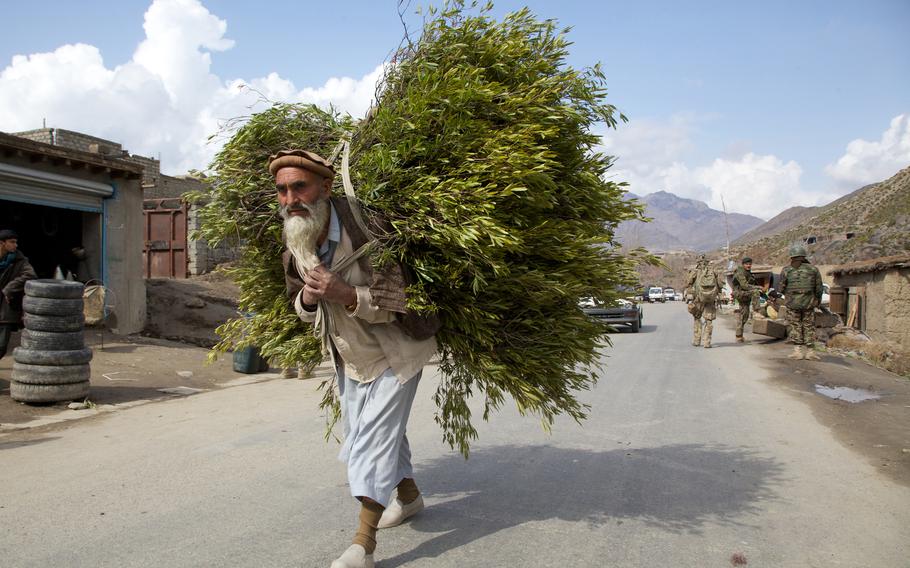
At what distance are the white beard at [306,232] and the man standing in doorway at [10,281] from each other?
6.59 m

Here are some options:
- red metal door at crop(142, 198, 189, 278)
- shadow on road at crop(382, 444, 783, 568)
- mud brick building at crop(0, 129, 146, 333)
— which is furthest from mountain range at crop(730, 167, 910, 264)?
mud brick building at crop(0, 129, 146, 333)

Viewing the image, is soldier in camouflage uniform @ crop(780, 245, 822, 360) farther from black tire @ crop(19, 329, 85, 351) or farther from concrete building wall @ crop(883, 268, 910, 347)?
black tire @ crop(19, 329, 85, 351)

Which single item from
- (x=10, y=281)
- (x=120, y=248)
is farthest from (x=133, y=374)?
(x=120, y=248)

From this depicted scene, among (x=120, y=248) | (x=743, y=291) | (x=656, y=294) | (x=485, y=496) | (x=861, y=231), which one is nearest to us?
(x=485, y=496)

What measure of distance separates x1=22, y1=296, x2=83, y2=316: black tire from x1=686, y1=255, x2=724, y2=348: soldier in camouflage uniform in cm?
1212

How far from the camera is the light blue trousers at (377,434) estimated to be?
3.19 m

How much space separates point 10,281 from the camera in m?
8.01

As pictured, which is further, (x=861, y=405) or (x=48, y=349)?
(x=861, y=405)

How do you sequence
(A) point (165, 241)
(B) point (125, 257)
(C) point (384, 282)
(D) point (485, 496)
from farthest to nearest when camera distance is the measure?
(A) point (165, 241), (B) point (125, 257), (D) point (485, 496), (C) point (384, 282)

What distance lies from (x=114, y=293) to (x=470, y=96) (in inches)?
524

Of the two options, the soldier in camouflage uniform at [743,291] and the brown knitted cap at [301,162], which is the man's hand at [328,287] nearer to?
the brown knitted cap at [301,162]

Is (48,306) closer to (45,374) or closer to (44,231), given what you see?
(45,374)

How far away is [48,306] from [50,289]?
0.69 ft

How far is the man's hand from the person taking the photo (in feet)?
9.90
